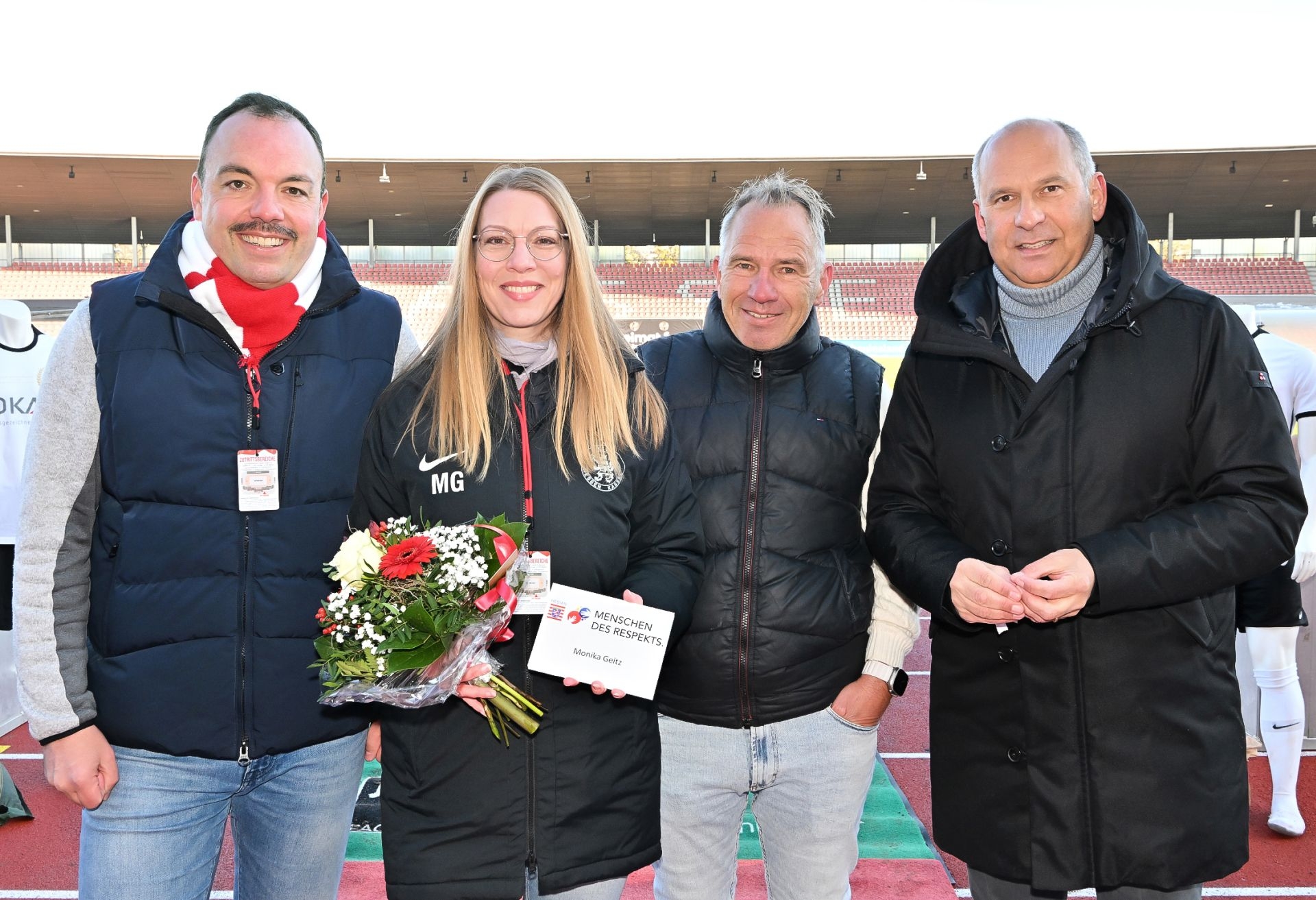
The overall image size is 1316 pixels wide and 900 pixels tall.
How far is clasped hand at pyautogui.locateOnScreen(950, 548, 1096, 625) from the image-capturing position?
5.94 ft

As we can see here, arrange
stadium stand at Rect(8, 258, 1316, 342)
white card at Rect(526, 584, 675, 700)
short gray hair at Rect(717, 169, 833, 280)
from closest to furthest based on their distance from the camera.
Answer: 1. white card at Rect(526, 584, 675, 700)
2. short gray hair at Rect(717, 169, 833, 280)
3. stadium stand at Rect(8, 258, 1316, 342)

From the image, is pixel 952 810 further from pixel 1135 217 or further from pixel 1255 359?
pixel 1135 217

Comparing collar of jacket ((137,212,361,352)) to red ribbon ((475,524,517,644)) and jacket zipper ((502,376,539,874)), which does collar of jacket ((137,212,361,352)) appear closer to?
jacket zipper ((502,376,539,874))

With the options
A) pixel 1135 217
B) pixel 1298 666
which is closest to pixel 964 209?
pixel 1298 666

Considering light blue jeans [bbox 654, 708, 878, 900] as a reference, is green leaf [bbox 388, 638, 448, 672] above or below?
above

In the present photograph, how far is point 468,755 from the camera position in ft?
6.14

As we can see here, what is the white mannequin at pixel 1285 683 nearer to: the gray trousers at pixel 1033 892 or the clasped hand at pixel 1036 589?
the gray trousers at pixel 1033 892

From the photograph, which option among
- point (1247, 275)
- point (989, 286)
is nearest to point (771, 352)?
point (989, 286)

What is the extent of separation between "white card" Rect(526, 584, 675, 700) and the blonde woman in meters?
0.04

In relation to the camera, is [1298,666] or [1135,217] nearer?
[1135,217]

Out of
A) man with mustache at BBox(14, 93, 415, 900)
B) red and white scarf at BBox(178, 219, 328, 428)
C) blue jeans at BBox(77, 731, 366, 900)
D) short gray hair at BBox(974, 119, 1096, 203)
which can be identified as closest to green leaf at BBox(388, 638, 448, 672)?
man with mustache at BBox(14, 93, 415, 900)

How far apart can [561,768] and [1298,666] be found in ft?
15.6

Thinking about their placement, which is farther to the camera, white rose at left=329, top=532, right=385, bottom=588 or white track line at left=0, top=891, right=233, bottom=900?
white track line at left=0, top=891, right=233, bottom=900

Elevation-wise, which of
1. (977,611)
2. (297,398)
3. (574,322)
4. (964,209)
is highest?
(964,209)
